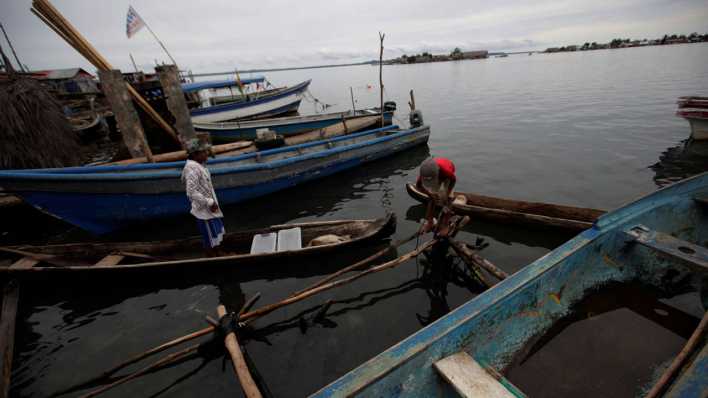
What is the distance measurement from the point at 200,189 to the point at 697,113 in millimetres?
17253

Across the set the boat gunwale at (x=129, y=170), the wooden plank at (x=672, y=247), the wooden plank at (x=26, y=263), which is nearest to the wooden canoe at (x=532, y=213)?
the wooden plank at (x=672, y=247)

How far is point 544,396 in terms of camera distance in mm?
3211

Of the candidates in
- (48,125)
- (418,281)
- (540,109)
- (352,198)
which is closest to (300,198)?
(352,198)

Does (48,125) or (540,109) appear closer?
(48,125)

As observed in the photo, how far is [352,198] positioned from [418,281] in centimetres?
471

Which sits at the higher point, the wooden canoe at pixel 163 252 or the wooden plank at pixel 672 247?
the wooden plank at pixel 672 247

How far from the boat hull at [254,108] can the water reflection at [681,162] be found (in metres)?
21.7

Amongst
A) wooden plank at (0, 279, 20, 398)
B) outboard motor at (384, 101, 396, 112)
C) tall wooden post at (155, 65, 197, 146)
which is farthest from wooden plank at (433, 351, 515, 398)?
outboard motor at (384, 101, 396, 112)

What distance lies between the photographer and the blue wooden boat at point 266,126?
15609 mm

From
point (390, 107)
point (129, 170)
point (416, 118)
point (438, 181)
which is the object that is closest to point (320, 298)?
point (438, 181)

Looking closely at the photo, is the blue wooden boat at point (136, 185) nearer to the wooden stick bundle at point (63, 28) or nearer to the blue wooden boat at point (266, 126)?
the wooden stick bundle at point (63, 28)

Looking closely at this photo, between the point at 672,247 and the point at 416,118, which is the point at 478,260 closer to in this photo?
the point at 672,247

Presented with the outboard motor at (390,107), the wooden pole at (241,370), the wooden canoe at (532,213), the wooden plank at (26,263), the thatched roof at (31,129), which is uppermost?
the thatched roof at (31,129)

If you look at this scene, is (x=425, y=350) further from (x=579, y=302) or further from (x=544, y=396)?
(x=579, y=302)
